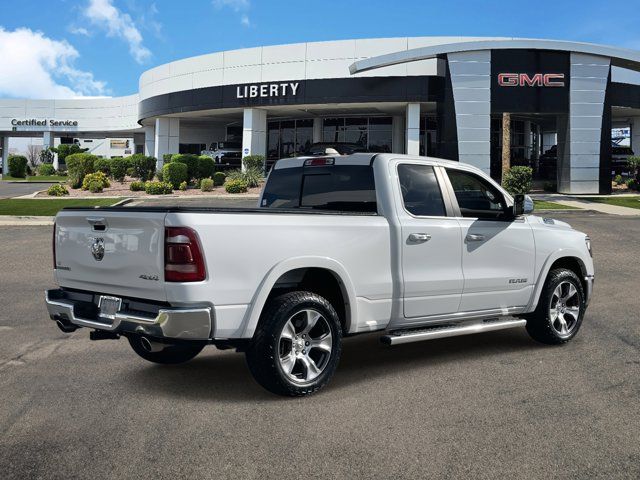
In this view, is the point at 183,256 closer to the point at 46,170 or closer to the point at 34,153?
the point at 46,170

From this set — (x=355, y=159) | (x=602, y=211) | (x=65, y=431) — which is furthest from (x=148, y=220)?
(x=602, y=211)

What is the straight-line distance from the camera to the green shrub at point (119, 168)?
120ft

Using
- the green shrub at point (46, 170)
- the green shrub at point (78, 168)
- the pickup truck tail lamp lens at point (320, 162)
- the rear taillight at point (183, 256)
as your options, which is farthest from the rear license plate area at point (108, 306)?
the green shrub at point (46, 170)

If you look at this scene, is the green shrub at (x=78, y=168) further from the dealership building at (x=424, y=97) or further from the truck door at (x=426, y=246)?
the truck door at (x=426, y=246)

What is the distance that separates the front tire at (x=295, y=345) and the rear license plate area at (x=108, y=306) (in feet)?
3.41

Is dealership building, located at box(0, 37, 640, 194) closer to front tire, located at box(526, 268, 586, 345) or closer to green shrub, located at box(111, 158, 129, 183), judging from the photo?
green shrub, located at box(111, 158, 129, 183)

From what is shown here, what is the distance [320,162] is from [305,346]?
194cm

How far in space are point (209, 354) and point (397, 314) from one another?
80.6 inches

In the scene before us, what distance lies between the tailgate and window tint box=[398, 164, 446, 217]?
230 cm

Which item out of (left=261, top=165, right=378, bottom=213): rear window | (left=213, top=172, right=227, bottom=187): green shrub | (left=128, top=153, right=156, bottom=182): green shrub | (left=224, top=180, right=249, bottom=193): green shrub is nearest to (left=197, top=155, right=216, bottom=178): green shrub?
(left=213, top=172, right=227, bottom=187): green shrub

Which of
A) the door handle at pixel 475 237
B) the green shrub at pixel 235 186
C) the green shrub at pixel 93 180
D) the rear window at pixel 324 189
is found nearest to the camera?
the rear window at pixel 324 189

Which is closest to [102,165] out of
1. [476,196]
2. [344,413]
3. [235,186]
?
[235,186]

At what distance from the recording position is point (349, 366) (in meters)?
5.83

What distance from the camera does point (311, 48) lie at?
36531 millimetres
